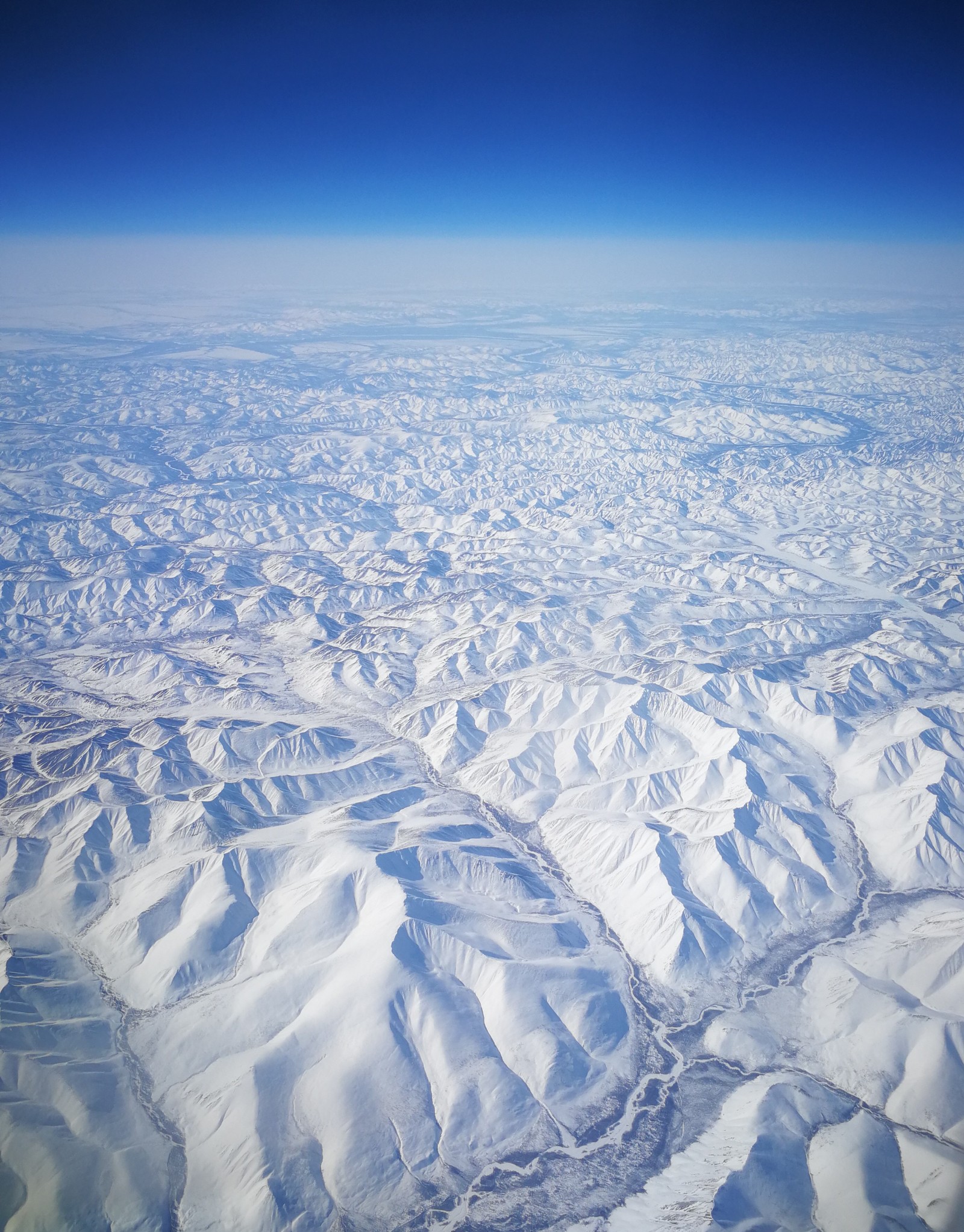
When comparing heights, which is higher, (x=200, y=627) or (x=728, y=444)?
(x=728, y=444)

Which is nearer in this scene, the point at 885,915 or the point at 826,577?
the point at 885,915

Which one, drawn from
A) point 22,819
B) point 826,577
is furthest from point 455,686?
point 826,577

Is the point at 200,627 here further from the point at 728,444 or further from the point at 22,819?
the point at 728,444

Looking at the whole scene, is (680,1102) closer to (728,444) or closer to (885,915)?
(885,915)

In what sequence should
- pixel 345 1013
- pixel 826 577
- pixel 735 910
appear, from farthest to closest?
pixel 826 577
pixel 735 910
pixel 345 1013

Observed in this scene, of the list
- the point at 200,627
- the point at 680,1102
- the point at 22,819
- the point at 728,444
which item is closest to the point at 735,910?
the point at 680,1102

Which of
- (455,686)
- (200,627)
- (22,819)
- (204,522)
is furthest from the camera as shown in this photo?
(204,522)
